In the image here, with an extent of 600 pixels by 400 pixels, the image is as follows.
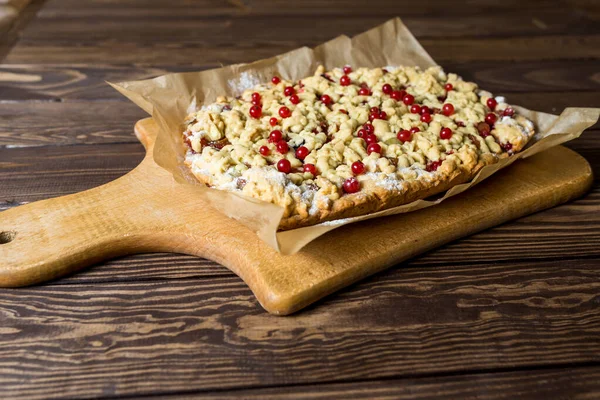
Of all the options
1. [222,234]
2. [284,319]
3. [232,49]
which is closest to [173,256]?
[222,234]

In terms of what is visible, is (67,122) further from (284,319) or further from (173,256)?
(284,319)

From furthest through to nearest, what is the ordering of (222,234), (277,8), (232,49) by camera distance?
(277,8)
(232,49)
(222,234)

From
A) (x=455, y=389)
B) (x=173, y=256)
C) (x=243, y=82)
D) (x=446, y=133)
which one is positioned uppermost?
(x=243, y=82)

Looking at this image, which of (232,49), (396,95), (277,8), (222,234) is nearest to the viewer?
(222,234)

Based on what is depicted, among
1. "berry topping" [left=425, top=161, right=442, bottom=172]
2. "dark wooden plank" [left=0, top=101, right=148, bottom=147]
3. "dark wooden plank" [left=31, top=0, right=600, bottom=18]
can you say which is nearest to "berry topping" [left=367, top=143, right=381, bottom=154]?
"berry topping" [left=425, top=161, right=442, bottom=172]

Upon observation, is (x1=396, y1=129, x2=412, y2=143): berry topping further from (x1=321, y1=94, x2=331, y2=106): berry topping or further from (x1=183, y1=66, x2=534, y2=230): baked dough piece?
(x1=321, y1=94, x2=331, y2=106): berry topping

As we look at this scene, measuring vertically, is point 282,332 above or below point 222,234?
below


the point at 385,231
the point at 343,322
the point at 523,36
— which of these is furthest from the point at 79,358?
the point at 523,36
